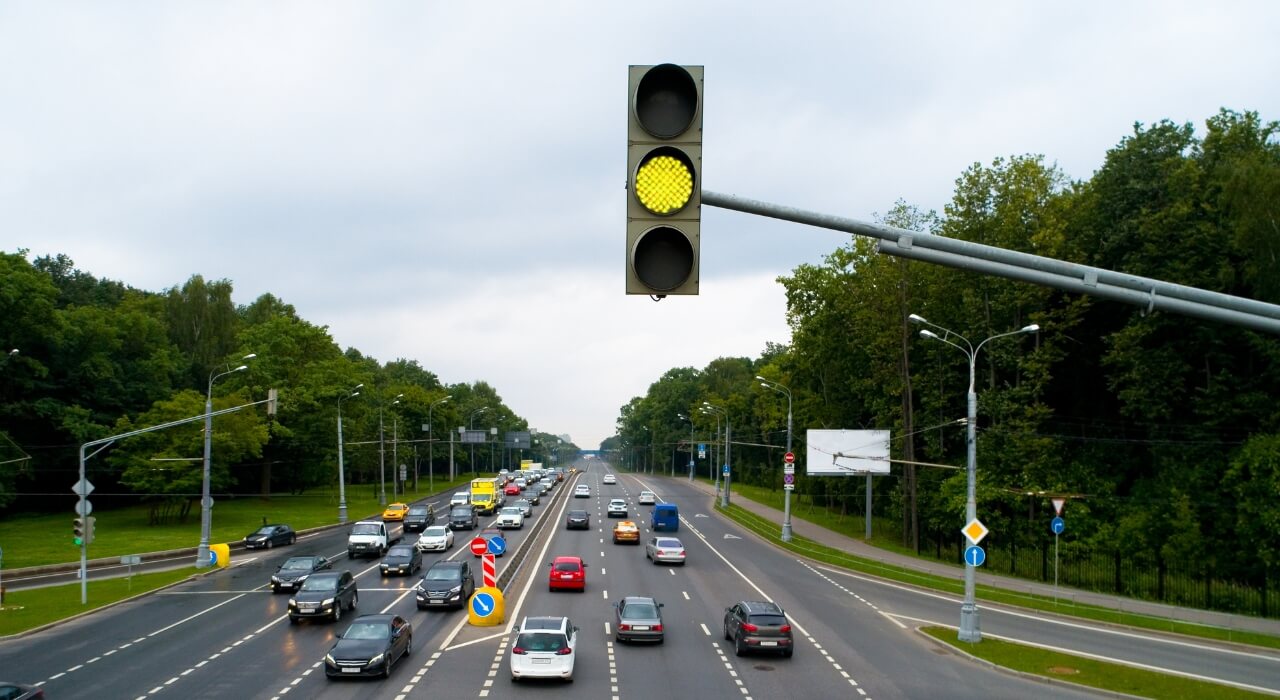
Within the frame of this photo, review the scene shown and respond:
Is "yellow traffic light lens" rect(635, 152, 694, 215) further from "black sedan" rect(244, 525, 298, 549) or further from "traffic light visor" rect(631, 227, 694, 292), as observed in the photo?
"black sedan" rect(244, 525, 298, 549)

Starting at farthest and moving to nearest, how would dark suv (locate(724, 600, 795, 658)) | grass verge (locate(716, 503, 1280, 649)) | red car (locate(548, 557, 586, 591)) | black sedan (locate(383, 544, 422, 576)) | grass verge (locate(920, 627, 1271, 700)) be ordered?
black sedan (locate(383, 544, 422, 576)) → red car (locate(548, 557, 586, 591)) → grass verge (locate(716, 503, 1280, 649)) → dark suv (locate(724, 600, 795, 658)) → grass verge (locate(920, 627, 1271, 700))

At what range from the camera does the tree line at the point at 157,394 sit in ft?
208

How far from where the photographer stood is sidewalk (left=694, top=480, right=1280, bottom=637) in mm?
33938

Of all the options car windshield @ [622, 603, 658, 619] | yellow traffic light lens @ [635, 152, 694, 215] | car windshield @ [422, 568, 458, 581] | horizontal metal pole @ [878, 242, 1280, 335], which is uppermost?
yellow traffic light lens @ [635, 152, 694, 215]

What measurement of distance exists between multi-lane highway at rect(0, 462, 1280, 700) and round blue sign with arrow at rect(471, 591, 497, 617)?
30.1 inches

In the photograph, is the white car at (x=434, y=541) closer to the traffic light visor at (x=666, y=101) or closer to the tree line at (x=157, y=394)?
the tree line at (x=157, y=394)

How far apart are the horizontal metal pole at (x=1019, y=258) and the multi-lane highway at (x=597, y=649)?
15736 mm

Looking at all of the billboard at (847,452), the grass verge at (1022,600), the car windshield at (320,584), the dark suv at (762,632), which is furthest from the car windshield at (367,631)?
the billboard at (847,452)

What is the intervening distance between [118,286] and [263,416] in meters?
50.4

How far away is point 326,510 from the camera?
81.3 meters

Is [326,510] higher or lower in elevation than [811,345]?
lower

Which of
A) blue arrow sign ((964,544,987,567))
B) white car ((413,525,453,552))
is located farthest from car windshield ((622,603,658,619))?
white car ((413,525,453,552))

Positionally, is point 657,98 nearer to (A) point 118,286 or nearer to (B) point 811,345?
(B) point 811,345

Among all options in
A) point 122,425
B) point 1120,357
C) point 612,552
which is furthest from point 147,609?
point 1120,357
